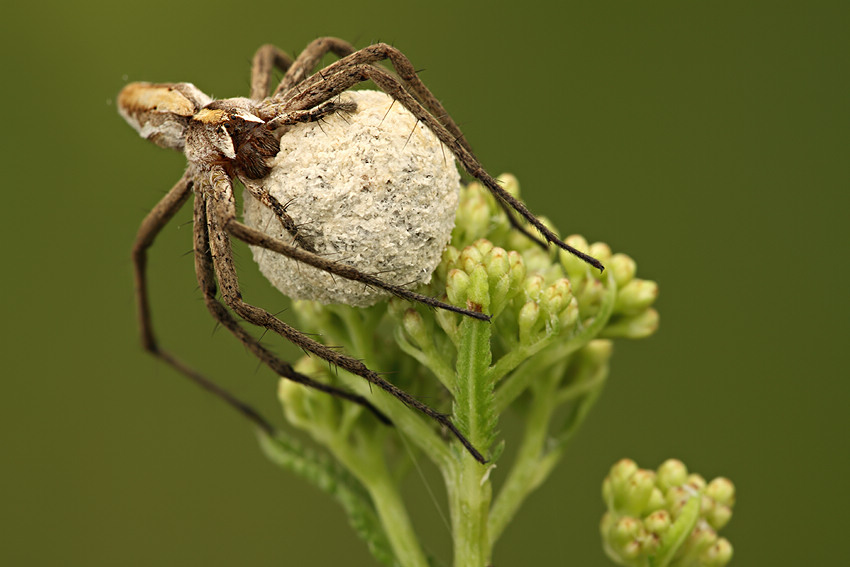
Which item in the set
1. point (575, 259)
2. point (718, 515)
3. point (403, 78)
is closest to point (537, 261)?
point (575, 259)

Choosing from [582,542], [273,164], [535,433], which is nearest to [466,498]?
[535,433]

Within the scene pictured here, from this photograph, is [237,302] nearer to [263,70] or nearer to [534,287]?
[534,287]

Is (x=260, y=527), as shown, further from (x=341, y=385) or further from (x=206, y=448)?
(x=341, y=385)

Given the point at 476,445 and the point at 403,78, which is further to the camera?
the point at 403,78

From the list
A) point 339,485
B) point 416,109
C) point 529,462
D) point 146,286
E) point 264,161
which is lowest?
point 339,485

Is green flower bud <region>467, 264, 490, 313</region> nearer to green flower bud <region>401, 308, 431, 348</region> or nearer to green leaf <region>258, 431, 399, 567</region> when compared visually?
green flower bud <region>401, 308, 431, 348</region>

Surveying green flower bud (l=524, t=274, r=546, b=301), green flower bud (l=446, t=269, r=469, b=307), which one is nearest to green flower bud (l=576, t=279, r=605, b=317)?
green flower bud (l=524, t=274, r=546, b=301)
